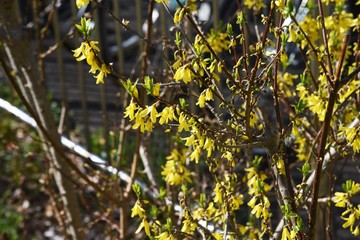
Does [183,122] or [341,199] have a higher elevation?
[183,122]

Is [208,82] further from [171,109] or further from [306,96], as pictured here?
[306,96]

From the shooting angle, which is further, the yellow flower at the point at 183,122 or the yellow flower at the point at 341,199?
the yellow flower at the point at 341,199

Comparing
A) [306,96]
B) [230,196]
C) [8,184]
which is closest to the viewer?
[230,196]

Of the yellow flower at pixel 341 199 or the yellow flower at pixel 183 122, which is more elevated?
the yellow flower at pixel 183 122

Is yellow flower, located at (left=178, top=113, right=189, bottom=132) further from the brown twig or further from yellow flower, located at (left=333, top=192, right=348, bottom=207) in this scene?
yellow flower, located at (left=333, top=192, right=348, bottom=207)

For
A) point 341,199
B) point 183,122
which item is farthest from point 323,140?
point 183,122

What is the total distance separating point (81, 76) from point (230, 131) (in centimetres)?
330

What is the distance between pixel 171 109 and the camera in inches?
80.0

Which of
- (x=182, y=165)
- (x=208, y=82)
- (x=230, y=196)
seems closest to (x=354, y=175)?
(x=182, y=165)

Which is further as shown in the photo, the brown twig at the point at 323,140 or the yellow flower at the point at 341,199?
the yellow flower at the point at 341,199

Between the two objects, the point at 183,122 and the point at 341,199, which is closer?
the point at 183,122

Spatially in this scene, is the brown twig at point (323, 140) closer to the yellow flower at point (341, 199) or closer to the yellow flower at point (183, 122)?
the yellow flower at point (341, 199)

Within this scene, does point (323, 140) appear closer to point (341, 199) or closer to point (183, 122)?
point (341, 199)

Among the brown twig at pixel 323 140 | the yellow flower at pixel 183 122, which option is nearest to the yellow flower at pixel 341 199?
the brown twig at pixel 323 140
